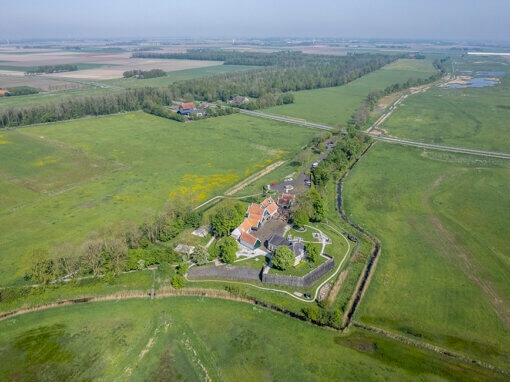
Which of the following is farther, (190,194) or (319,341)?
(190,194)

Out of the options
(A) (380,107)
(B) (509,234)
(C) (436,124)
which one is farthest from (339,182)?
(A) (380,107)

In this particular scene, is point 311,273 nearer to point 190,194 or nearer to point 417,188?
point 190,194

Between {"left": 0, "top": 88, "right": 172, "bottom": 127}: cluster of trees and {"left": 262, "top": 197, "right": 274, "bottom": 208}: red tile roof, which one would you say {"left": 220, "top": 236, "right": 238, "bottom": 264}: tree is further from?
{"left": 0, "top": 88, "right": 172, "bottom": 127}: cluster of trees

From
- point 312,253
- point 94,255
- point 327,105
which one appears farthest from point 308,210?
point 327,105

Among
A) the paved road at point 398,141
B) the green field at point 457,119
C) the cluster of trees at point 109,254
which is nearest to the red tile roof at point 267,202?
the cluster of trees at point 109,254

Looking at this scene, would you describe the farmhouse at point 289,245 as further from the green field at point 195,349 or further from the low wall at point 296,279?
the green field at point 195,349
